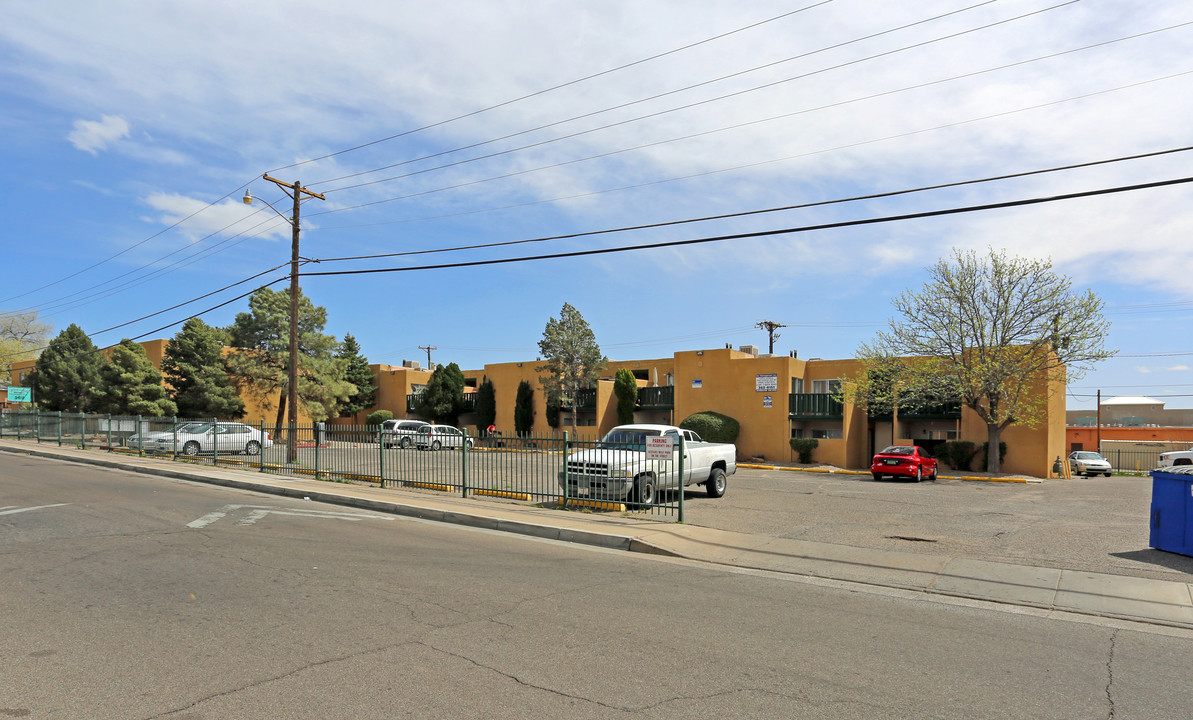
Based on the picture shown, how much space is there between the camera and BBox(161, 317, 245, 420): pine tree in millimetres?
44844

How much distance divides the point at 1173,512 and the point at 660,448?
25.5 ft

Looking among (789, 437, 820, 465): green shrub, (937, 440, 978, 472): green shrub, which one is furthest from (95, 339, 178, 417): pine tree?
(937, 440, 978, 472): green shrub

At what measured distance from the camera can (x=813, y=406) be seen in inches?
1426

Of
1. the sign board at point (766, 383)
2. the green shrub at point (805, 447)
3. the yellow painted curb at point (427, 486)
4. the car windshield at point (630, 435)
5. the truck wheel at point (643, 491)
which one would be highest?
the sign board at point (766, 383)

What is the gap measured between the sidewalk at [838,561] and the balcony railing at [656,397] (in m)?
27.9

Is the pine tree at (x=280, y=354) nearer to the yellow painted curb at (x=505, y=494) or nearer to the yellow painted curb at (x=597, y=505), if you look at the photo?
the yellow painted curb at (x=505, y=494)

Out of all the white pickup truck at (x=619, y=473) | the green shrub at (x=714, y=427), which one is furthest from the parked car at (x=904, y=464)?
the white pickup truck at (x=619, y=473)

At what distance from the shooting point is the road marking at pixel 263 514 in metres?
12.5

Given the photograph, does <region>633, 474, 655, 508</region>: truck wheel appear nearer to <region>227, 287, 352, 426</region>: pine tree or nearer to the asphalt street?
the asphalt street

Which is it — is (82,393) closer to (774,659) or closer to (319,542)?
(319,542)

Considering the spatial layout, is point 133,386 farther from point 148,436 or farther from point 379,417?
point 148,436

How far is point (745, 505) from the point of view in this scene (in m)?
16.5

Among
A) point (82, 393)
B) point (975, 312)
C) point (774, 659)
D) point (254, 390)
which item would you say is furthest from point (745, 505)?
point (82, 393)

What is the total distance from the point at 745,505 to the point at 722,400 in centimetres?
2228
